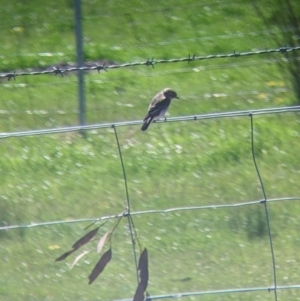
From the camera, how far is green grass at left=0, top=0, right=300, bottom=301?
6.44 m

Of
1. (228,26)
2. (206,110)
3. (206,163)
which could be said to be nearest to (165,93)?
(206,163)

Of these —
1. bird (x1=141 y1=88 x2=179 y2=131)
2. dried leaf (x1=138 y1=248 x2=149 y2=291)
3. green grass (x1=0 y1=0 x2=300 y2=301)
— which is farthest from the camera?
bird (x1=141 y1=88 x2=179 y2=131)

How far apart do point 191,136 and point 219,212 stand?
5.51 feet

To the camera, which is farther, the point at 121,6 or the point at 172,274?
the point at 121,6

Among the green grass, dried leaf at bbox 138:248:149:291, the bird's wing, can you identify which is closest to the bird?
the bird's wing

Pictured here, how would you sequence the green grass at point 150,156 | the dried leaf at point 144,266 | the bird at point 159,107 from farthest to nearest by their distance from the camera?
1. the bird at point 159,107
2. the green grass at point 150,156
3. the dried leaf at point 144,266

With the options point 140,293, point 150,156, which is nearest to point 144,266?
point 140,293

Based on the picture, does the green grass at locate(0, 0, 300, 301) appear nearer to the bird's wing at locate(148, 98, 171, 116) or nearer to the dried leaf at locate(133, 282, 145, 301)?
the bird's wing at locate(148, 98, 171, 116)

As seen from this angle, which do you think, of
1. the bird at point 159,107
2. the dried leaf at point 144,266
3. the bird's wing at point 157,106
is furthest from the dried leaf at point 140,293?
the bird's wing at point 157,106

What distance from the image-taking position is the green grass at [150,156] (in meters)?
6.44

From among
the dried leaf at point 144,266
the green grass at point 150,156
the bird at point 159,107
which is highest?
the dried leaf at point 144,266

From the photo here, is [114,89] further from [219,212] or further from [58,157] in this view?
[219,212]

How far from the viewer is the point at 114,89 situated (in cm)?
988

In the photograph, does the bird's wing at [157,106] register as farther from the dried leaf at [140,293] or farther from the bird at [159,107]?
the dried leaf at [140,293]
